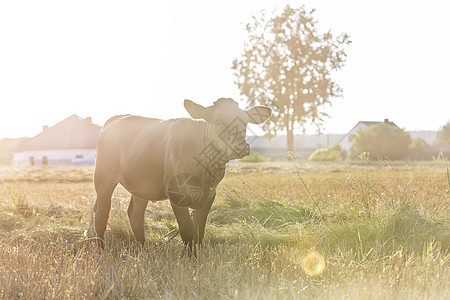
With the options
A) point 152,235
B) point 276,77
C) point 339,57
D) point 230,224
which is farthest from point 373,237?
point 339,57

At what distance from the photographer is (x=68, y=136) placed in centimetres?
5309

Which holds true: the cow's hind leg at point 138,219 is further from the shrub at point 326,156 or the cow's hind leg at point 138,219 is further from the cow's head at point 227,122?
the shrub at point 326,156

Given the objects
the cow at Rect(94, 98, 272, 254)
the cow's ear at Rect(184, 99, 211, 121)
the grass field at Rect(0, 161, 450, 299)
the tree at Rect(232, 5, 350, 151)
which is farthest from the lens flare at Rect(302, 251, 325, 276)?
the tree at Rect(232, 5, 350, 151)

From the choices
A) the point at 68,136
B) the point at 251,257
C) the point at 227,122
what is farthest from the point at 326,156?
the point at 227,122

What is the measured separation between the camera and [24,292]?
11.5 feet

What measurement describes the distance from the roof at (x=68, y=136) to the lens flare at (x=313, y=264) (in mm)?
49462

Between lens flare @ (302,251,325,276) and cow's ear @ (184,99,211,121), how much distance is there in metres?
1.70

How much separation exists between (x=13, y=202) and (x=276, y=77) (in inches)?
1434

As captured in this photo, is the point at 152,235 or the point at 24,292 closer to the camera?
the point at 24,292

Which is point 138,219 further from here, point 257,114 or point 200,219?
point 257,114

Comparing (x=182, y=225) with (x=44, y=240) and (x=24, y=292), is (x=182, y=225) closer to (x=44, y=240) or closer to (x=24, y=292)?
(x=24, y=292)

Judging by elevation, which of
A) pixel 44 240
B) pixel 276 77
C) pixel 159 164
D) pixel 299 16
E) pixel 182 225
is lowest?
pixel 44 240

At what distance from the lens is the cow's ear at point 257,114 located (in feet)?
14.6

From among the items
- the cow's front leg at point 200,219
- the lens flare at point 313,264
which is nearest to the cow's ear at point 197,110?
the cow's front leg at point 200,219
